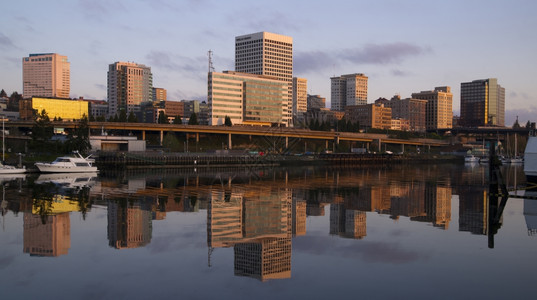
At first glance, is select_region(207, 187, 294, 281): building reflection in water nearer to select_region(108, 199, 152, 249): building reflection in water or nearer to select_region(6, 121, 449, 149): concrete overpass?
select_region(108, 199, 152, 249): building reflection in water

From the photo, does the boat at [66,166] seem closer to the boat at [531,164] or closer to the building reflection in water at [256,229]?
the building reflection in water at [256,229]

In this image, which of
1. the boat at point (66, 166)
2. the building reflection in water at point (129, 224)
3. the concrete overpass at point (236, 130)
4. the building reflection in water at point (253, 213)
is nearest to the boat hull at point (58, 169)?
the boat at point (66, 166)

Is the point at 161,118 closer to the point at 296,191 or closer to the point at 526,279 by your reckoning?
the point at 296,191

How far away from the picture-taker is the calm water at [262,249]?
1461 centimetres

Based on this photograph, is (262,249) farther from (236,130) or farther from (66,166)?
(236,130)

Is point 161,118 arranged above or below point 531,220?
above

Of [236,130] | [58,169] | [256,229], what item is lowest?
[256,229]

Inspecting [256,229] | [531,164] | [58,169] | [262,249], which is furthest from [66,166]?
[531,164]

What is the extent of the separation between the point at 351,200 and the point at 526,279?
854 inches

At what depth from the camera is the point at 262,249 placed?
19500 mm

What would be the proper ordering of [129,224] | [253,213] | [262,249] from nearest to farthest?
[262,249], [129,224], [253,213]

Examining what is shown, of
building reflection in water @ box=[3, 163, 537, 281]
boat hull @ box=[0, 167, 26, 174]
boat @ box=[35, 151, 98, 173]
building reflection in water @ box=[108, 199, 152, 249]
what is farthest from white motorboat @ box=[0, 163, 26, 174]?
building reflection in water @ box=[108, 199, 152, 249]

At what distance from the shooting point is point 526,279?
51.8 ft

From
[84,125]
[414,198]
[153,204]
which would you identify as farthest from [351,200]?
[84,125]
